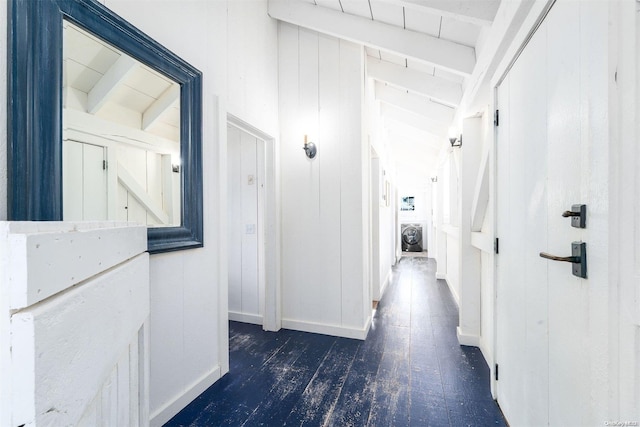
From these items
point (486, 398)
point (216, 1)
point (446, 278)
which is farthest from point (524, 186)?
point (446, 278)

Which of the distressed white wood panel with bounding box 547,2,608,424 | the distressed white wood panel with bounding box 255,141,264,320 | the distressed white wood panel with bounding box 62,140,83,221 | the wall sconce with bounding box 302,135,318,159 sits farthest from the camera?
the distressed white wood panel with bounding box 255,141,264,320

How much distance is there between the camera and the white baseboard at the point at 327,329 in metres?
2.44

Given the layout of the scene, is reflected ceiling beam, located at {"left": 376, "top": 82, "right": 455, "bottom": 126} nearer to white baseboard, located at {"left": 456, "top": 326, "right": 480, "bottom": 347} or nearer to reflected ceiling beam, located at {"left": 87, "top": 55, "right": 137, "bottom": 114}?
white baseboard, located at {"left": 456, "top": 326, "right": 480, "bottom": 347}

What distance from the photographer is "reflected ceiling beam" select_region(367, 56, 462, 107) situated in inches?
95.7

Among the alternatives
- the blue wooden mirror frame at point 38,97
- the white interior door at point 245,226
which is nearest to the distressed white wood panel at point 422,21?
the white interior door at point 245,226

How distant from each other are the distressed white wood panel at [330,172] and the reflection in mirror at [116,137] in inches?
51.3

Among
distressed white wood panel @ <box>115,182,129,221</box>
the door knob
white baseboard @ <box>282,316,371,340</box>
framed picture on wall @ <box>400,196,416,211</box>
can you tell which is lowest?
white baseboard @ <box>282,316,371,340</box>

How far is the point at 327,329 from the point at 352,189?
1293 millimetres

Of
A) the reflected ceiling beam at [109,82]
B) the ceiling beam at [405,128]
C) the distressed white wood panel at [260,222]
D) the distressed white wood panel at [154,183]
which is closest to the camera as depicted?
the reflected ceiling beam at [109,82]

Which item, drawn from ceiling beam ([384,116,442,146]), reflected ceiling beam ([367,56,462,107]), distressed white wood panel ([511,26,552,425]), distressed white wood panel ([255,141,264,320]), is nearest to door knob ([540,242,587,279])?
distressed white wood panel ([511,26,552,425])

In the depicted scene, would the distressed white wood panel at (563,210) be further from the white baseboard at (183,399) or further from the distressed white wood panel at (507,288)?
the white baseboard at (183,399)

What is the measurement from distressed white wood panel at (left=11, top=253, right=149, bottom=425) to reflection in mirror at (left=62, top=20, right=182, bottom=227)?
62cm

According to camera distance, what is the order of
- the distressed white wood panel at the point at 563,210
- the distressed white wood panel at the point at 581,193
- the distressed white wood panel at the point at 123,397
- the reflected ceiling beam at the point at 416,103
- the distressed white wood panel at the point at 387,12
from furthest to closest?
the reflected ceiling beam at the point at 416,103 → the distressed white wood panel at the point at 387,12 → the distressed white wood panel at the point at 563,210 → the distressed white wood panel at the point at 581,193 → the distressed white wood panel at the point at 123,397

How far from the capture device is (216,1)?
1.79m
